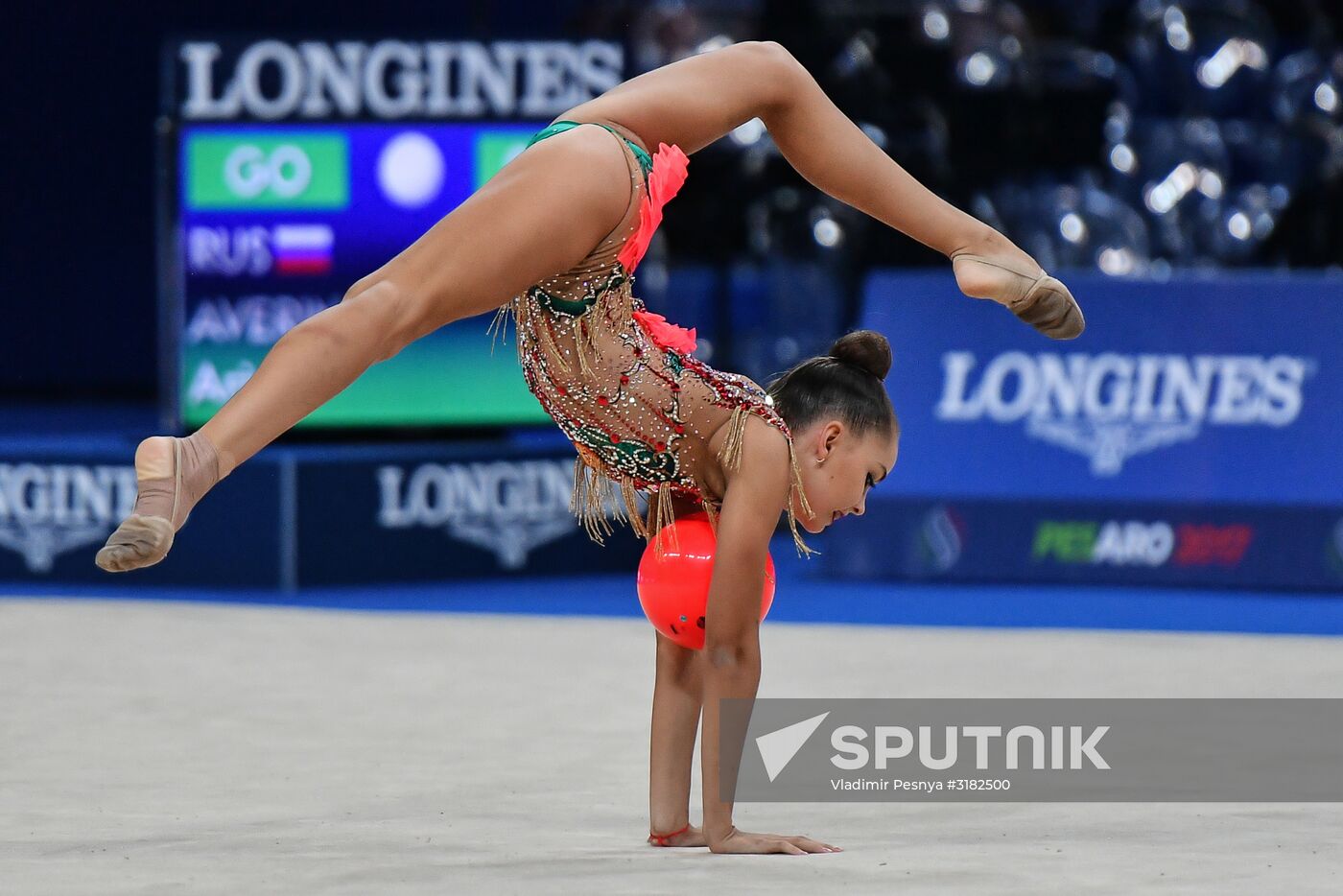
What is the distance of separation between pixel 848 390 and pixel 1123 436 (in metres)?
3.49

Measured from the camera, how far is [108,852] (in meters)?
3.36

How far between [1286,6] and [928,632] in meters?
6.49

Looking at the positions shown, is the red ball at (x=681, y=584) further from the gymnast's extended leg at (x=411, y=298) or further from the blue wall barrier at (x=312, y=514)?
the blue wall barrier at (x=312, y=514)

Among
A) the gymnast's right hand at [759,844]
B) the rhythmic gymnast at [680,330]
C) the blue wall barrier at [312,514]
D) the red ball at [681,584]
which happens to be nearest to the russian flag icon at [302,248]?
the blue wall barrier at [312,514]

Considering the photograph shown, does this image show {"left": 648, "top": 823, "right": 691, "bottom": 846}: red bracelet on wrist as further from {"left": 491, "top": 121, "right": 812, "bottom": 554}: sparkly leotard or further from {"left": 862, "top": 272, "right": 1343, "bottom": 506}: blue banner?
{"left": 862, "top": 272, "right": 1343, "bottom": 506}: blue banner

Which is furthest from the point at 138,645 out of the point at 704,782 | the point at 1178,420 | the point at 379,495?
the point at 1178,420

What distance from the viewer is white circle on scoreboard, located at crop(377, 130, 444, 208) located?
23.2 ft

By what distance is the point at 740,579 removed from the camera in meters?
3.23

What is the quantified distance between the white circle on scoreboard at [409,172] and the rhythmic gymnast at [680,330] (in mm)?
3740

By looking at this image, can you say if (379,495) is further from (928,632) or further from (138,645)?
(928,632)

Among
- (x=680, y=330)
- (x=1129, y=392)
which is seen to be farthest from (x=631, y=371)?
(x=1129, y=392)

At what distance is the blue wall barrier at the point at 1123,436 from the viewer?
6570 mm

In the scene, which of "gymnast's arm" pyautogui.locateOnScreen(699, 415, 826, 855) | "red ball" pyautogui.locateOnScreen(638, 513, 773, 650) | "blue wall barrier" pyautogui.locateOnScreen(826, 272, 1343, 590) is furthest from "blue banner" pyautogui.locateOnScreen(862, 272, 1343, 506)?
"gymnast's arm" pyautogui.locateOnScreen(699, 415, 826, 855)

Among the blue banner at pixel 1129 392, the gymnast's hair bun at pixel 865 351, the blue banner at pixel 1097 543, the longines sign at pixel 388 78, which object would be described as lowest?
the blue banner at pixel 1097 543
